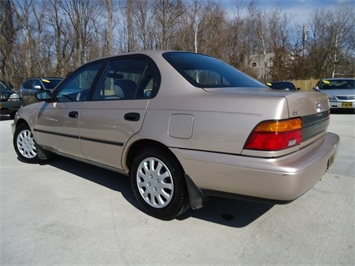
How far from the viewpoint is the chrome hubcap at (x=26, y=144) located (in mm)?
4762

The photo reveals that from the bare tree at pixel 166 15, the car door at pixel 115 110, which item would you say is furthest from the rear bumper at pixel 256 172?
the bare tree at pixel 166 15

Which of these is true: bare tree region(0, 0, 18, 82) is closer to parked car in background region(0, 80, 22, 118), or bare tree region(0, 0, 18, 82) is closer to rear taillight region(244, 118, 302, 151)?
parked car in background region(0, 80, 22, 118)

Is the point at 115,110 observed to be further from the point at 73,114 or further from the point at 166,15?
the point at 166,15

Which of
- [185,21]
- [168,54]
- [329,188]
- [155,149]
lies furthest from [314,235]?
[185,21]

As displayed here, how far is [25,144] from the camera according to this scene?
486 centimetres

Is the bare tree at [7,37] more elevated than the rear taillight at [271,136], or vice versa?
the bare tree at [7,37]

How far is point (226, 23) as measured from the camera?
3209cm

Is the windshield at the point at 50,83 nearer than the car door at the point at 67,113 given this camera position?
No

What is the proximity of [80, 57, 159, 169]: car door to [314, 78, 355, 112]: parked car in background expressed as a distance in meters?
10.5

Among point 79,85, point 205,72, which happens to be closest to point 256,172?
point 205,72

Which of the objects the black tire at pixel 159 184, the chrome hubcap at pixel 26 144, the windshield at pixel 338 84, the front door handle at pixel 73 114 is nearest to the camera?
the black tire at pixel 159 184

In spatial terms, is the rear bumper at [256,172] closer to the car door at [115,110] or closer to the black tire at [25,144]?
the car door at [115,110]

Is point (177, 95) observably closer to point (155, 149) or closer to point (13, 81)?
point (155, 149)

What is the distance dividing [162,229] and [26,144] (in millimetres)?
3165
